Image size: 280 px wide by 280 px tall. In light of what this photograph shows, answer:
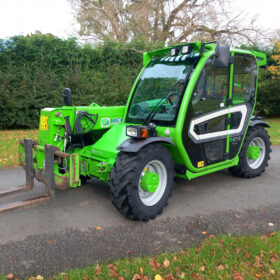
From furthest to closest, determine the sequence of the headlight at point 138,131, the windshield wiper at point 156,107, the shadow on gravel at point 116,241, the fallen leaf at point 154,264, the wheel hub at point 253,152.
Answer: the wheel hub at point 253,152 < the windshield wiper at point 156,107 < the headlight at point 138,131 < the shadow on gravel at point 116,241 < the fallen leaf at point 154,264

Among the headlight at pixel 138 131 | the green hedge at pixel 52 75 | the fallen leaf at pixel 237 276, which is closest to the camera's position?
the fallen leaf at pixel 237 276

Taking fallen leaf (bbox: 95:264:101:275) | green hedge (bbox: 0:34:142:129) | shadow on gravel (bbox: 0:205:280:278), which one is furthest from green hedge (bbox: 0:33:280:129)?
fallen leaf (bbox: 95:264:101:275)

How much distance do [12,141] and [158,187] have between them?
6.99m

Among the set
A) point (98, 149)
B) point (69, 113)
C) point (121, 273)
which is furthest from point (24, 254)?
point (69, 113)

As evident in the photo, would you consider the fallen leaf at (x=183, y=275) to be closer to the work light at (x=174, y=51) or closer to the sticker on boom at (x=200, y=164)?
the sticker on boom at (x=200, y=164)

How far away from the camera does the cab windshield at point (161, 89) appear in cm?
404

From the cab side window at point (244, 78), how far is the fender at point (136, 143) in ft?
5.61

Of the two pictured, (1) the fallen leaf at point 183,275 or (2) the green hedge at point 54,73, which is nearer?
(1) the fallen leaf at point 183,275

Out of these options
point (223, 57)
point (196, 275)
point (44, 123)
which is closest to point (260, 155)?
point (223, 57)

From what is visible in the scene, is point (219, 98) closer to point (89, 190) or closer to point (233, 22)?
point (89, 190)

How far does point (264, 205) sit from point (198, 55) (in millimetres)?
2458

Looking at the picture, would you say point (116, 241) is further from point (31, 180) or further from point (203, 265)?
point (31, 180)

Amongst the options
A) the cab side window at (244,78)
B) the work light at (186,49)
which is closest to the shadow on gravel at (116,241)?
the cab side window at (244,78)

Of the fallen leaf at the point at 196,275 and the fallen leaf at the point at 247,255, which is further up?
the fallen leaf at the point at 247,255
